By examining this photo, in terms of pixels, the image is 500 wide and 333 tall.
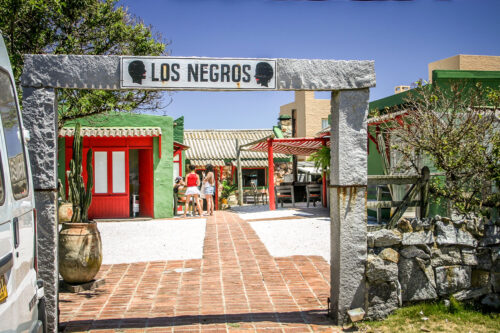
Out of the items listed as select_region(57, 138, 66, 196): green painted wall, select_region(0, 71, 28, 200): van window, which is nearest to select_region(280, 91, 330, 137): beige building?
select_region(57, 138, 66, 196): green painted wall

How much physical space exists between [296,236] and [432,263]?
493cm

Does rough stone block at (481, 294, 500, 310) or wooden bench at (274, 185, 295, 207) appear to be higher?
wooden bench at (274, 185, 295, 207)

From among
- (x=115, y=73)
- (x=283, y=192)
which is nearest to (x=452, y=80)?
(x=283, y=192)

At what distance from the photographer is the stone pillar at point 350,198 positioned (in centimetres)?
470

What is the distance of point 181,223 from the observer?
1232 cm

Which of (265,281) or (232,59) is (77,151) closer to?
(232,59)

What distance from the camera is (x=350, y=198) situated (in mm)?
4703

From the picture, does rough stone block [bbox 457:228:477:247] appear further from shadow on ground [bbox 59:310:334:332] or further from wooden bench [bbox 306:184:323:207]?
wooden bench [bbox 306:184:323:207]

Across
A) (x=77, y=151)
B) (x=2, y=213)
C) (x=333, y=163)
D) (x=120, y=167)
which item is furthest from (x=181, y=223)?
(x=2, y=213)

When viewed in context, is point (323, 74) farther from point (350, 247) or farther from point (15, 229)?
point (15, 229)

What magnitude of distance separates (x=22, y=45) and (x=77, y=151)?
182 inches

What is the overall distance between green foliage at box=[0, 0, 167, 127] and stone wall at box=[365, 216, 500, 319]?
22.2ft

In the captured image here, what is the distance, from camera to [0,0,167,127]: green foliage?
342 inches

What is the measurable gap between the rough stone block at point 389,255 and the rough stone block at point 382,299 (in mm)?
230
